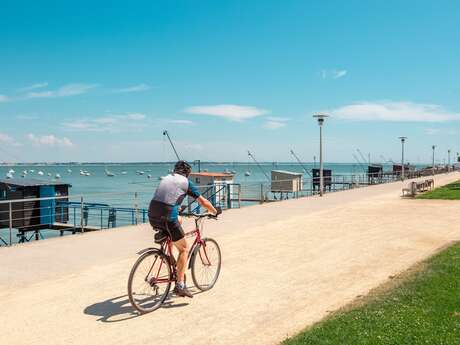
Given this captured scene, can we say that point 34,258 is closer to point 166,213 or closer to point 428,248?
point 166,213

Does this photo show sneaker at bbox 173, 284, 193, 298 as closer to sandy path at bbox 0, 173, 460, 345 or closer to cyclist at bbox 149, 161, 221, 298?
sandy path at bbox 0, 173, 460, 345

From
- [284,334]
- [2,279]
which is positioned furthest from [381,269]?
[2,279]

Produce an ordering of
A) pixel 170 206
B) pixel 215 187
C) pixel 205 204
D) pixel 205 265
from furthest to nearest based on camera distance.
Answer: pixel 215 187 < pixel 205 265 < pixel 205 204 < pixel 170 206

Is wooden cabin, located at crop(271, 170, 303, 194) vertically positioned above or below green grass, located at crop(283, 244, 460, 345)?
above

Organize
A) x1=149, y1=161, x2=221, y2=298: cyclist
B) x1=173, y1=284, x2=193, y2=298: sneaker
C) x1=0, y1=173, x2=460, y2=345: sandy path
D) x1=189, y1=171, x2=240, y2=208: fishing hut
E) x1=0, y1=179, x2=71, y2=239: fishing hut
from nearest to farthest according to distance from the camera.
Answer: x1=0, y1=173, x2=460, y2=345: sandy path
x1=149, y1=161, x2=221, y2=298: cyclist
x1=173, y1=284, x2=193, y2=298: sneaker
x1=0, y1=179, x2=71, y2=239: fishing hut
x1=189, y1=171, x2=240, y2=208: fishing hut

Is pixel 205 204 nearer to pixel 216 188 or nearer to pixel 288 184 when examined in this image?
pixel 216 188

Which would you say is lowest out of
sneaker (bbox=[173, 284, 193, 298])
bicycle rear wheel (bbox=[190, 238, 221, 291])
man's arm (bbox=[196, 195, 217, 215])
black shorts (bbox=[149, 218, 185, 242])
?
sneaker (bbox=[173, 284, 193, 298])

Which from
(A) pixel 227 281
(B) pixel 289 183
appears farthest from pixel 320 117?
(A) pixel 227 281

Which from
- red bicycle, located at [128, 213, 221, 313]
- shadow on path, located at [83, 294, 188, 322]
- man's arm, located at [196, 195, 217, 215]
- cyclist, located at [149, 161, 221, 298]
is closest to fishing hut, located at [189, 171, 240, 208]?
red bicycle, located at [128, 213, 221, 313]

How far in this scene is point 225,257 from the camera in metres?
9.31

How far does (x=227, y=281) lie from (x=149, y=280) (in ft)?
5.57

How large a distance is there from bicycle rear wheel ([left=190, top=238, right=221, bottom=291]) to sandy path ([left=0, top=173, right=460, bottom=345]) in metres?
0.18

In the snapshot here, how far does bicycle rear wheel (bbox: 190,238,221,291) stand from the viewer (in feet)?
22.5

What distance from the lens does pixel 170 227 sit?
614cm
